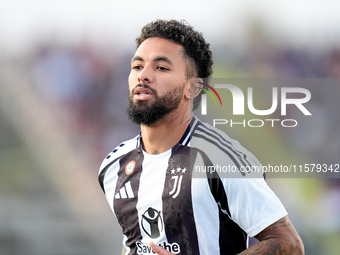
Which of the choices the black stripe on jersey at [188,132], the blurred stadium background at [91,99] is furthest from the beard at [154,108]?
the blurred stadium background at [91,99]

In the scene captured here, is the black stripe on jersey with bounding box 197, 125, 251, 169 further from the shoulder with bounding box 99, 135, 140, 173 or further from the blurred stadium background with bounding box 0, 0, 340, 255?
the blurred stadium background with bounding box 0, 0, 340, 255

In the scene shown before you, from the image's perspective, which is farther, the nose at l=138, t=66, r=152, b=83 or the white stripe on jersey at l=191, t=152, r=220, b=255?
the nose at l=138, t=66, r=152, b=83

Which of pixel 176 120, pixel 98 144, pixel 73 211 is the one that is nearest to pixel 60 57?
pixel 98 144

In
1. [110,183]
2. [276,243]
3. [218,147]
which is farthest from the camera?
[110,183]

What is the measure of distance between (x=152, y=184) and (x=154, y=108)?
1.08ft

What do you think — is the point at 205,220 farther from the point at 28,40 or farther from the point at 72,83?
the point at 28,40

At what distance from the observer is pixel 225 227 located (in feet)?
6.49

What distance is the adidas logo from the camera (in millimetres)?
2223

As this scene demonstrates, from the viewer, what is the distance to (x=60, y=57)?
17.4ft

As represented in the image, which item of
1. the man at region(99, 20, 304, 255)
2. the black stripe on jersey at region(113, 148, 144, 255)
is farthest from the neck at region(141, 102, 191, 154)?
the black stripe on jersey at region(113, 148, 144, 255)

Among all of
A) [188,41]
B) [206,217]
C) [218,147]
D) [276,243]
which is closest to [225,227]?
[206,217]

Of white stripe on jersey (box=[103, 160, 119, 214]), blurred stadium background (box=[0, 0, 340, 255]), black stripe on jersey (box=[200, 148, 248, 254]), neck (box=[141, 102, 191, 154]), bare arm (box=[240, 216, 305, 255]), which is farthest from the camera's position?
blurred stadium background (box=[0, 0, 340, 255])

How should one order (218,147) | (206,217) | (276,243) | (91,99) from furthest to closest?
(91,99)
(218,147)
(206,217)
(276,243)

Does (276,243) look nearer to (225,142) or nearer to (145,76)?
(225,142)
